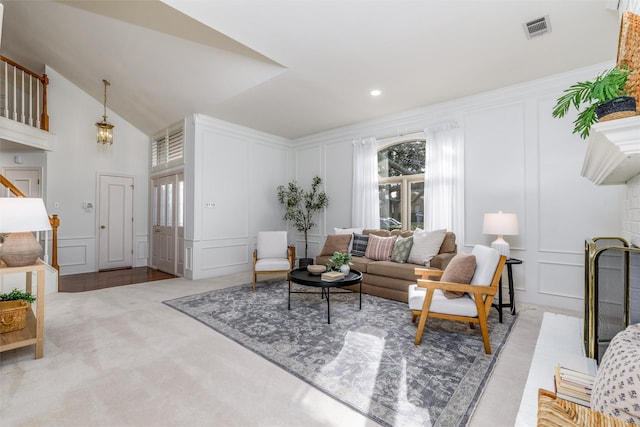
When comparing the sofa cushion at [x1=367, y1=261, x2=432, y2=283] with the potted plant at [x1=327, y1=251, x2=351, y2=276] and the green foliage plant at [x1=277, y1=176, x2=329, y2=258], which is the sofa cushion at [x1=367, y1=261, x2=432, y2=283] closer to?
the potted plant at [x1=327, y1=251, x2=351, y2=276]

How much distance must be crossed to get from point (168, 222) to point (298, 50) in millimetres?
4603

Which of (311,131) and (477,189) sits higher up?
(311,131)

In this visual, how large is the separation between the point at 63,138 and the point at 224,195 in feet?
11.2

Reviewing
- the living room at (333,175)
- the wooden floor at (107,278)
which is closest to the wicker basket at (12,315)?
the living room at (333,175)

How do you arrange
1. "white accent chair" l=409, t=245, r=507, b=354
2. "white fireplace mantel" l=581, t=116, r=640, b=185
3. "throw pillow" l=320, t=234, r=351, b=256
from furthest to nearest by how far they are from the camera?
"throw pillow" l=320, t=234, r=351, b=256 < "white accent chair" l=409, t=245, r=507, b=354 < "white fireplace mantel" l=581, t=116, r=640, b=185

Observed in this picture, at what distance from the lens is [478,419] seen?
1650 millimetres

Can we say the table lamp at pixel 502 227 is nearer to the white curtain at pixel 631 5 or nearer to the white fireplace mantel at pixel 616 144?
the white fireplace mantel at pixel 616 144

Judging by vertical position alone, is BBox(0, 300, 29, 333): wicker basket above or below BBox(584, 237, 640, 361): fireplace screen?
below

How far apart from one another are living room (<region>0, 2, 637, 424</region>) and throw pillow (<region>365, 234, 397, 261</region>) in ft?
3.44

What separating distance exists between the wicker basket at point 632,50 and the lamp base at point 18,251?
4.00m

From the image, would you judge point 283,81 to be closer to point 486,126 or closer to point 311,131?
point 311,131

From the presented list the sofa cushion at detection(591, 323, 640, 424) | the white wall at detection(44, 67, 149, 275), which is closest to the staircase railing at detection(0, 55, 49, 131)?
the white wall at detection(44, 67, 149, 275)

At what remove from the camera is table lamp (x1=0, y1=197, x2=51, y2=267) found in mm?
2211

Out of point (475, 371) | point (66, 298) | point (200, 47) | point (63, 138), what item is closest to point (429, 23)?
point (200, 47)
